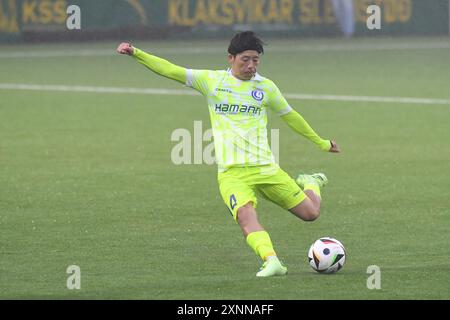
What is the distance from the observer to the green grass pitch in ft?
34.2

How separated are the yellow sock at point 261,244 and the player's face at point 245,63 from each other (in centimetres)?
139

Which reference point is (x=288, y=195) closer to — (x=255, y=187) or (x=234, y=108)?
(x=255, y=187)

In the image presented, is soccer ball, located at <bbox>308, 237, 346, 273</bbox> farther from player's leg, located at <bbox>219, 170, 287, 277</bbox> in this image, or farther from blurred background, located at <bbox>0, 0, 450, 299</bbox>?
player's leg, located at <bbox>219, 170, 287, 277</bbox>

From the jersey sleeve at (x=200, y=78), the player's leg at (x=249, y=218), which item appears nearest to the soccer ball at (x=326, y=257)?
the player's leg at (x=249, y=218)

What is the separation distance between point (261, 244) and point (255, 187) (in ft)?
2.38

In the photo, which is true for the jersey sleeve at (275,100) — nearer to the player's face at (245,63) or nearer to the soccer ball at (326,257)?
the player's face at (245,63)

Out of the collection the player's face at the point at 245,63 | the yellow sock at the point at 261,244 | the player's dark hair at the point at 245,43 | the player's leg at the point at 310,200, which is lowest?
the yellow sock at the point at 261,244

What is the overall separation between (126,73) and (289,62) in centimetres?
452

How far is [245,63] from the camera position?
10.9 metres

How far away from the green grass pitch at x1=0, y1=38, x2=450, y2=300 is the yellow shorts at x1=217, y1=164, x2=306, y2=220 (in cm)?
57

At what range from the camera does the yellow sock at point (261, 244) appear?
1048 cm

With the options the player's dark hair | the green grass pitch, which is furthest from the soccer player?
the green grass pitch

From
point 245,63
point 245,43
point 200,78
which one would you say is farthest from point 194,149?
point 245,43

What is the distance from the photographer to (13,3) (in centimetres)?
3788
